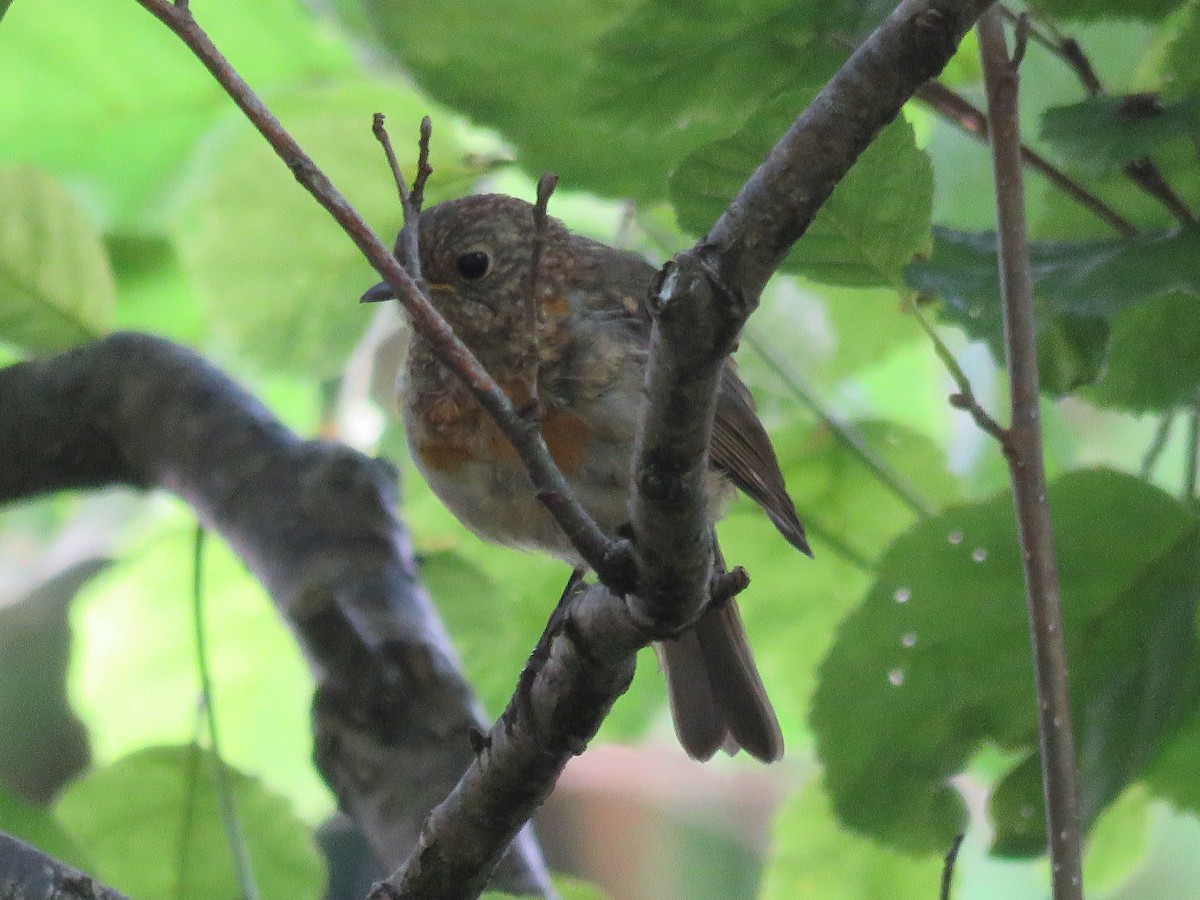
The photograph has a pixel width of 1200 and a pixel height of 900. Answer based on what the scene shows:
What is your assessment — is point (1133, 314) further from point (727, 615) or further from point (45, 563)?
point (45, 563)

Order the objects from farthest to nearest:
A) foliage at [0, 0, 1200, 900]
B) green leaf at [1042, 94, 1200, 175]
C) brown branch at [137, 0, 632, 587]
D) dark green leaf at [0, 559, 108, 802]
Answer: dark green leaf at [0, 559, 108, 802], foliage at [0, 0, 1200, 900], green leaf at [1042, 94, 1200, 175], brown branch at [137, 0, 632, 587]

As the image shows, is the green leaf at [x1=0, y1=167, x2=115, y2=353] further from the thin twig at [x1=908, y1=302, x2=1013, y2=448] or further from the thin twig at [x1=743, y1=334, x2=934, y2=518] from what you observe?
the thin twig at [x1=908, y1=302, x2=1013, y2=448]

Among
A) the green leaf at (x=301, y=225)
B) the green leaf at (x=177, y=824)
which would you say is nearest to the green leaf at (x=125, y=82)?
the green leaf at (x=301, y=225)

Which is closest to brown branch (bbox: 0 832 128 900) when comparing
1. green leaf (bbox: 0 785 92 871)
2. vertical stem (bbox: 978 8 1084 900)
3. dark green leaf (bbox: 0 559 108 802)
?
green leaf (bbox: 0 785 92 871)

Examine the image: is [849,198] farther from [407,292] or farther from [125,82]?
[125,82]

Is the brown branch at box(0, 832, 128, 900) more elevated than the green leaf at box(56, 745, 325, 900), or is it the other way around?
the green leaf at box(56, 745, 325, 900)

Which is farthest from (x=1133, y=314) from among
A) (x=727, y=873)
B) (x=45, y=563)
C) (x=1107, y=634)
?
(x=727, y=873)
